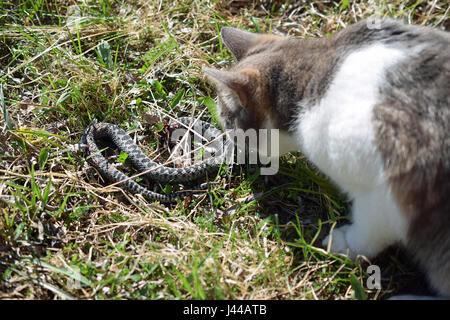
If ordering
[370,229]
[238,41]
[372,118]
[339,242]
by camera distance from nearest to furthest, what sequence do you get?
[372,118] → [370,229] → [339,242] → [238,41]

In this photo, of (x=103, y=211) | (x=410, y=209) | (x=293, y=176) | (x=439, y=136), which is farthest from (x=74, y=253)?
(x=439, y=136)

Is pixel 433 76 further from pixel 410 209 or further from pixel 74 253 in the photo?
pixel 74 253

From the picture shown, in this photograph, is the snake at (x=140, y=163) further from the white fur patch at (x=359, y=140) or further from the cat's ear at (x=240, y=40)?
the white fur patch at (x=359, y=140)

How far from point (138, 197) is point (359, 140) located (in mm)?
1988

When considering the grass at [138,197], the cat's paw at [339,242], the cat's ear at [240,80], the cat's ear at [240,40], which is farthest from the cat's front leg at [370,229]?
the cat's ear at [240,40]

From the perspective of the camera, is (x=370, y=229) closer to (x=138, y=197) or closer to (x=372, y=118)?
(x=372, y=118)

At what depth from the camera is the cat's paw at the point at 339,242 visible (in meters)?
3.50

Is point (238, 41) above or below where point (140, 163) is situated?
above

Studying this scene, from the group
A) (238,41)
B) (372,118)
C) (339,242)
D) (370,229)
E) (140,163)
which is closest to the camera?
(372,118)

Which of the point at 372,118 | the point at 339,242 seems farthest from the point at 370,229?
the point at 372,118

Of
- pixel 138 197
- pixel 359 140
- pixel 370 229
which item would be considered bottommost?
pixel 138 197

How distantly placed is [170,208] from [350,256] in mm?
1581

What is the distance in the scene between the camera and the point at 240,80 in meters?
3.25
